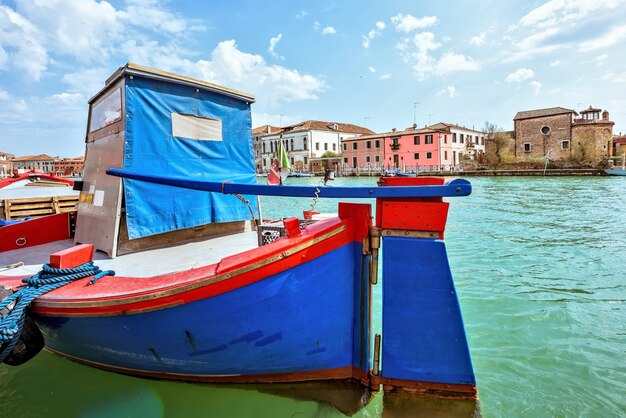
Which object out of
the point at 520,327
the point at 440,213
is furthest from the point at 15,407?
the point at 520,327

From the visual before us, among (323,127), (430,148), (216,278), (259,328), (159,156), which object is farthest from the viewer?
(323,127)

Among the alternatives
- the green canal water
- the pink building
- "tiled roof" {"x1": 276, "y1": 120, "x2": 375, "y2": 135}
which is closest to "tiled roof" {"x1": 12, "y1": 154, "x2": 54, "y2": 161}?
"tiled roof" {"x1": 276, "y1": 120, "x2": 375, "y2": 135}

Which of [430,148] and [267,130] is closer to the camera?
[430,148]

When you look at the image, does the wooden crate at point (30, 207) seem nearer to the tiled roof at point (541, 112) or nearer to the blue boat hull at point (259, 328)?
the blue boat hull at point (259, 328)

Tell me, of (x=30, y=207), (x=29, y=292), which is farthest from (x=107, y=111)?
(x=30, y=207)

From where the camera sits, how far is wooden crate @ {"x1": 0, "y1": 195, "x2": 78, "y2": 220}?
294 inches

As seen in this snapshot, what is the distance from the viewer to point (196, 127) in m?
4.91

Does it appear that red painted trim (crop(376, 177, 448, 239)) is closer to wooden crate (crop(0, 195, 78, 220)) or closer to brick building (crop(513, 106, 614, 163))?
wooden crate (crop(0, 195, 78, 220))

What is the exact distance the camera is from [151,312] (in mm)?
2396

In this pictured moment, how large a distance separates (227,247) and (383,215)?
2614mm

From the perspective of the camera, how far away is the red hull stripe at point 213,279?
2.26 meters

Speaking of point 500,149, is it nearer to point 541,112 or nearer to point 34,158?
point 541,112

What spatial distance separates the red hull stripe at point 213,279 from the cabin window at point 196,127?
2.67m

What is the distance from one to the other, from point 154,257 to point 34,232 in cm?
241
